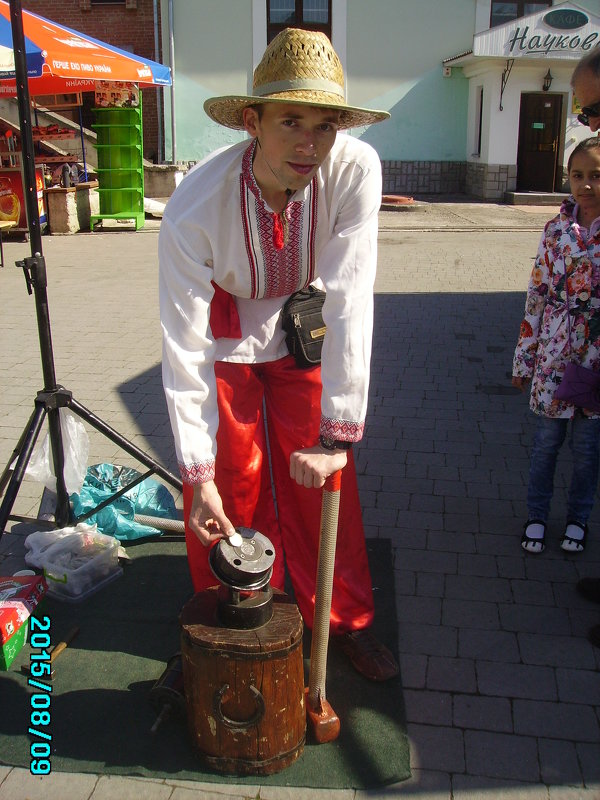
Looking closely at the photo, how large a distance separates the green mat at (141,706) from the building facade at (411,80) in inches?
654

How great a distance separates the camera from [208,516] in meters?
2.27

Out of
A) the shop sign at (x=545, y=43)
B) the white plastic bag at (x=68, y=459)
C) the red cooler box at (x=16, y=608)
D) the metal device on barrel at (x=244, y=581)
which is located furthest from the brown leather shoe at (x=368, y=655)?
the shop sign at (x=545, y=43)

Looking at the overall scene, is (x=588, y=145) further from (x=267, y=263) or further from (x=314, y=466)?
(x=314, y=466)

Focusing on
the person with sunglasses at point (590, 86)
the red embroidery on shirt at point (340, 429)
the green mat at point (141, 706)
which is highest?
the person with sunglasses at point (590, 86)

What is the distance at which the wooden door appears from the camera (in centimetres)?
1819

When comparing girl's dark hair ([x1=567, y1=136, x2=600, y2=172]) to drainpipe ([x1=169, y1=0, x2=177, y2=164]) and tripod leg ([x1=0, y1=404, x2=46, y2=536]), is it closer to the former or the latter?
tripod leg ([x1=0, y1=404, x2=46, y2=536])

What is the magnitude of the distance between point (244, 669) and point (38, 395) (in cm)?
159

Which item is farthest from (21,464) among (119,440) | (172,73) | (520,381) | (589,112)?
(172,73)

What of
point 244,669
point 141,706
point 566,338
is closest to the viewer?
point 244,669

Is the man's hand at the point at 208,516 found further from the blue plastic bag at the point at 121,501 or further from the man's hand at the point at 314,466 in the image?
the blue plastic bag at the point at 121,501

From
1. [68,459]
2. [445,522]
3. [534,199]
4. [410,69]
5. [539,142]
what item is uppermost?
[410,69]

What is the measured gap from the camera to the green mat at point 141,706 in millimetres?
2297

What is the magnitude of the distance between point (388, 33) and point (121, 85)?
311 inches
